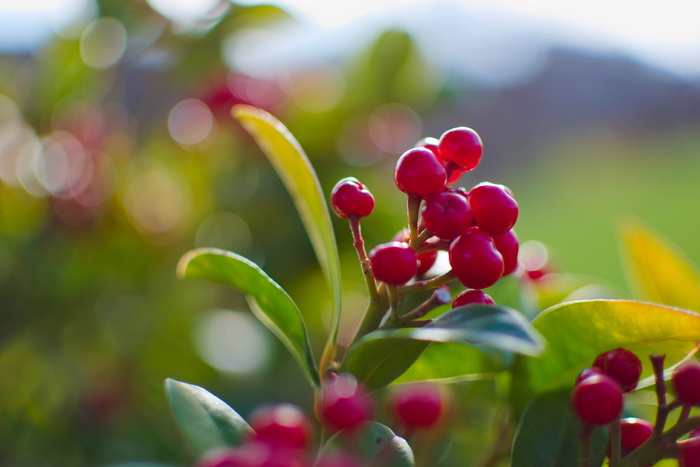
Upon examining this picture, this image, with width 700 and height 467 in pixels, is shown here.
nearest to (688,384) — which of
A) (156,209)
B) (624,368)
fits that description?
(624,368)

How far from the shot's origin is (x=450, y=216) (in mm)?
484

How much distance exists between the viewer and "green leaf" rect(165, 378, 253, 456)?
44 centimetres

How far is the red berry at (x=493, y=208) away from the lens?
484 millimetres

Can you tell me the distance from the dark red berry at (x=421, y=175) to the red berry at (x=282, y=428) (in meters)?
0.17

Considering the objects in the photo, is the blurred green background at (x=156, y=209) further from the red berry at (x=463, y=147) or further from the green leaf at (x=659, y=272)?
the red berry at (x=463, y=147)

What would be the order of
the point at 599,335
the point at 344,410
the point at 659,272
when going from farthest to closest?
1. the point at 659,272
2. the point at 599,335
3. the point at 344,410

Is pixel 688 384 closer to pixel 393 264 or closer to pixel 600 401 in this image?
pixel 600 401

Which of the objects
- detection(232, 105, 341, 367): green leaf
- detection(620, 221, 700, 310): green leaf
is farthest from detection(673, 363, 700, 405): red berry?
detection(620, 221, 700, 310): green leaf

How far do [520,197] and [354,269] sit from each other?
841cm

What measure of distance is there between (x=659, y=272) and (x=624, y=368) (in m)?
0.39

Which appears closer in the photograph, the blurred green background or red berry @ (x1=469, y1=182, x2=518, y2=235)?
red berry @ (x1=469, y1=182, x2=518, y2=235)

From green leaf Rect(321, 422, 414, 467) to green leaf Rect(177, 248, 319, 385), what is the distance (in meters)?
0.07

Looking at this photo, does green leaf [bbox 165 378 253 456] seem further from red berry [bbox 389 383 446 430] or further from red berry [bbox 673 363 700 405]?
red berry [bbox 673 363 700 405]

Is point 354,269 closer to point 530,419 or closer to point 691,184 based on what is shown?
point 530,419
